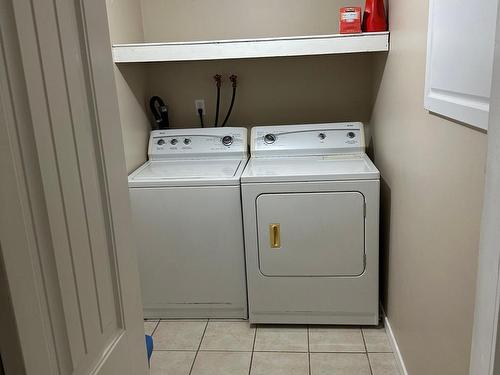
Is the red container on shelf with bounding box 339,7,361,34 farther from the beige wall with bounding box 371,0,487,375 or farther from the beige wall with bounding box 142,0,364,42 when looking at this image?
the beige wall with bounding box 142,0,364,42

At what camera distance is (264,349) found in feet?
7.86

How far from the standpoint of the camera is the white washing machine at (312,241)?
2352 millimetres

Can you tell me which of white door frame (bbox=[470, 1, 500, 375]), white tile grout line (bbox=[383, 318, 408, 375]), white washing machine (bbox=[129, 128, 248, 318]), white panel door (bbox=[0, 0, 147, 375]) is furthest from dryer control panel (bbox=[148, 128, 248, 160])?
white door frame (bbox=[470, 1, 500, 375])

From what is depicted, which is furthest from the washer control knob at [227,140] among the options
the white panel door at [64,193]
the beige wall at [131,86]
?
the white panel door at [64,193]

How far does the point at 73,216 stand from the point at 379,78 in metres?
2.19

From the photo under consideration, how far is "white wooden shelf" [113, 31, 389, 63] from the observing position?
238cm

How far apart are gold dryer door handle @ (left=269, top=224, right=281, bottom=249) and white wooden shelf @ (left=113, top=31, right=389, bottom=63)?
91 centimetres

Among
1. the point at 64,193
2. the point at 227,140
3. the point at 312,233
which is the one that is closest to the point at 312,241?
the point at 312,233

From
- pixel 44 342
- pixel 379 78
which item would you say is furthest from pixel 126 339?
pixel 379 78

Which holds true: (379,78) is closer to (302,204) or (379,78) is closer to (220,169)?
(302,204)

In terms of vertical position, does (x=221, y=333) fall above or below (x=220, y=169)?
below

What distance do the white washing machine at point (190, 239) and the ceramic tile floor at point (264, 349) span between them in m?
0.12

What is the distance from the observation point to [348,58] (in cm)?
290

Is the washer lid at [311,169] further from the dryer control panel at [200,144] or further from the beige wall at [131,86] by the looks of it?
the beige wall at [131,86]
